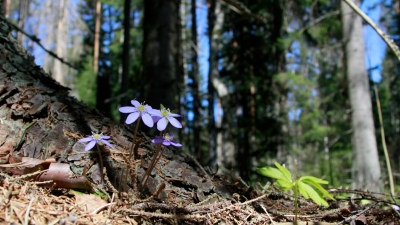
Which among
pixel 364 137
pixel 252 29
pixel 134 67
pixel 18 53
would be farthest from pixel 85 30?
pixel 18 53

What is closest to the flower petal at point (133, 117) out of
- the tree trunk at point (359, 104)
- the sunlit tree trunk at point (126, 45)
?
the sunlit tree trunk at point (126, 45)

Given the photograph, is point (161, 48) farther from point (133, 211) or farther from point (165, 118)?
point (133, 211)

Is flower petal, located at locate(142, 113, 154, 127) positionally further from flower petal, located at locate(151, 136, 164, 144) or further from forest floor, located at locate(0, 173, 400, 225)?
forest floor, located at locate(0, 173, 400, 225)

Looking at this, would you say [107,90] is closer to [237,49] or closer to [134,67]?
[134,67]

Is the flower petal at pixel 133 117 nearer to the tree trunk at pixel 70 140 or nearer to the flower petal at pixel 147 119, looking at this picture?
the flower petal at pixel 147 119

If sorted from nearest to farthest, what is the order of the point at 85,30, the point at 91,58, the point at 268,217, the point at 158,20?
the point at 268,217, the point at 158,20, the point at 91,58, the point at 85,30

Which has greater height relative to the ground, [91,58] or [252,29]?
[91,58]

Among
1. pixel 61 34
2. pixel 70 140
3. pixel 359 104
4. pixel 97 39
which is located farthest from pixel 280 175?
pixel 61 34
